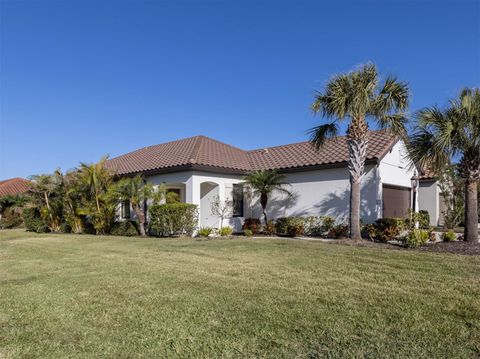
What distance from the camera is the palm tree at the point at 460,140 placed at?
11.7 m

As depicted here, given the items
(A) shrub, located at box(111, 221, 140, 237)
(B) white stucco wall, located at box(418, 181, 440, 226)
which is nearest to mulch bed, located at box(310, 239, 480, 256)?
(A) shrub, located at box(111, 221, 140, 237)

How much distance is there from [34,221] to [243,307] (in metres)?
22.0

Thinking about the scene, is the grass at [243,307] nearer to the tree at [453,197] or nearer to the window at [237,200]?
the window at [237,200]

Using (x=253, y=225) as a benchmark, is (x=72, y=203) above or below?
above

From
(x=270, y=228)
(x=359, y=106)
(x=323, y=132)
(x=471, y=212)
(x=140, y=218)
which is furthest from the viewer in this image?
(x=140, y=218)

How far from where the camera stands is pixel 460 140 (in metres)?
11.9

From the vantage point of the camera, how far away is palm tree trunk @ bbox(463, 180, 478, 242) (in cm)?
1191

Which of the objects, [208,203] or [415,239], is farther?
[208,203]

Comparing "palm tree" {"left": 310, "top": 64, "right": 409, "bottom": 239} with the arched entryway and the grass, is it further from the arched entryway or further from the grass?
the arched entryway

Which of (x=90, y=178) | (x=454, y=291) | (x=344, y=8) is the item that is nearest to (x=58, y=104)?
(x=90, y=178)

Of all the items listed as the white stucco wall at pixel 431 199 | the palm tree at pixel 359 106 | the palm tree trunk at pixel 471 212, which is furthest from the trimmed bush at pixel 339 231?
the white stucco wall at pixel 431 199

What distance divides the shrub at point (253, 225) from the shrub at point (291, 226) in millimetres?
1481

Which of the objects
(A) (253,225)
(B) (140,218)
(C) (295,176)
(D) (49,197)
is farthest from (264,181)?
(D) (49,197)

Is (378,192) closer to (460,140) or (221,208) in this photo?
(460,140)
